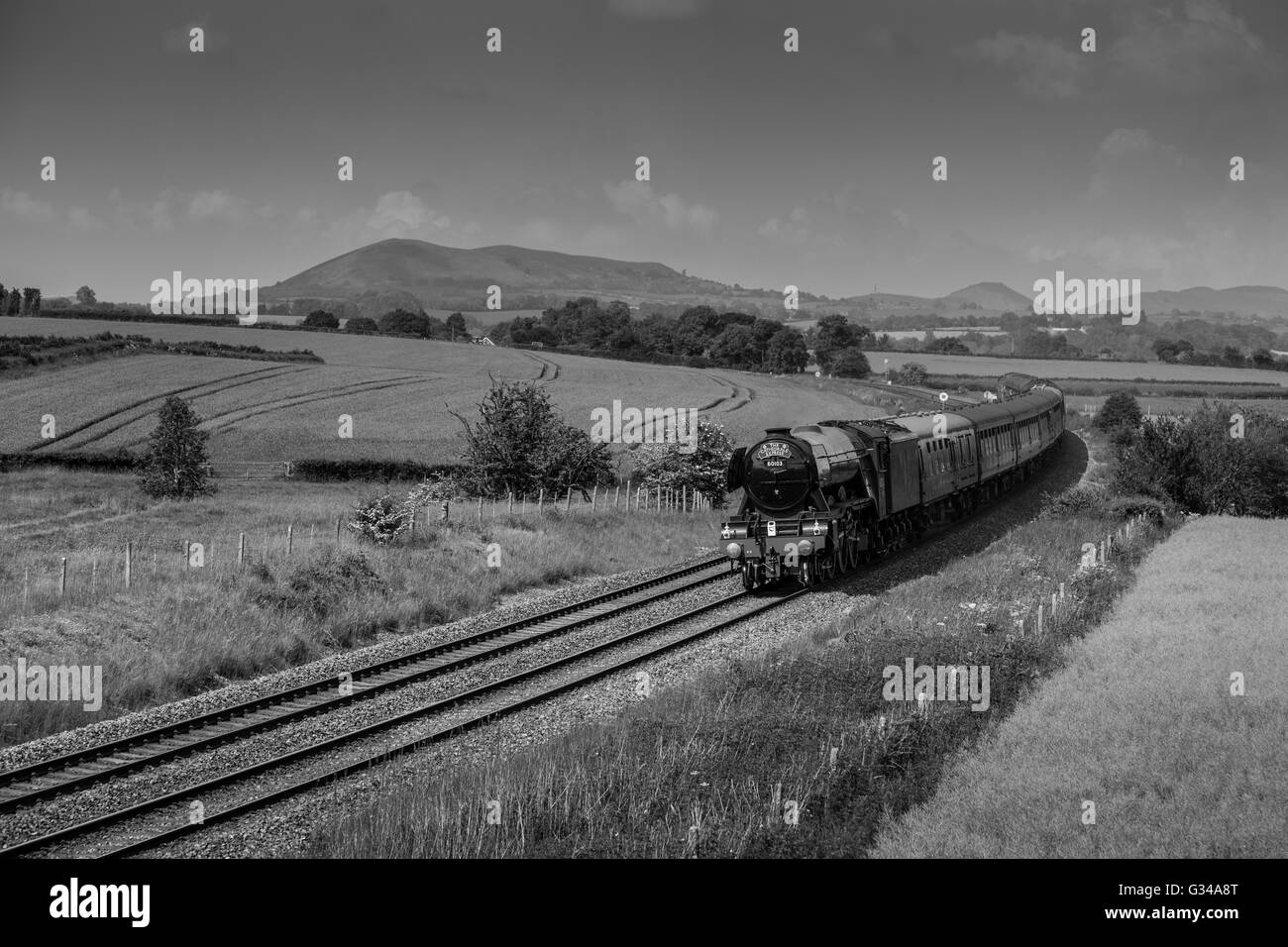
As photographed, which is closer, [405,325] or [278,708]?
[278,708]

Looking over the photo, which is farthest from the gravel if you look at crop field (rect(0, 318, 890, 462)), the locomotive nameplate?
crop field (rect(0, 318, 890, 462))

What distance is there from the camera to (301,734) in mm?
15164

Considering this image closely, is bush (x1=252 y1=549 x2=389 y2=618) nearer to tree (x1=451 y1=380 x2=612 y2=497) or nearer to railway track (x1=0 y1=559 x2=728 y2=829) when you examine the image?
railway track (x1=0 y1=559 x2=728 y2=829)

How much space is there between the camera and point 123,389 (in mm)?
69375

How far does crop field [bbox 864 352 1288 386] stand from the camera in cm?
10669

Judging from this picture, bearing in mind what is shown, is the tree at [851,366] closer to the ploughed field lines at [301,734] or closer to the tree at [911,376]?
the tree at [911,376]

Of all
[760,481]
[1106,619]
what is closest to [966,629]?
[1106,619]

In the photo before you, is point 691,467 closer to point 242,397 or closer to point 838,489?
point 838,489

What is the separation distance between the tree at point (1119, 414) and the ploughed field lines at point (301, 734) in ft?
A: 175

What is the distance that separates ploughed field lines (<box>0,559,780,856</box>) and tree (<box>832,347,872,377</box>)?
87.5 metres

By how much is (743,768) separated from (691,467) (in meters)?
28.0

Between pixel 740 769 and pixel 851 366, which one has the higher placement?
pixel 851 366

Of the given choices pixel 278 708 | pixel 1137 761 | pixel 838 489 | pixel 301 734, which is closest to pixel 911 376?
pixel 838 489

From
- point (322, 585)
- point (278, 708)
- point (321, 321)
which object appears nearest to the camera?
point (278, 708)
